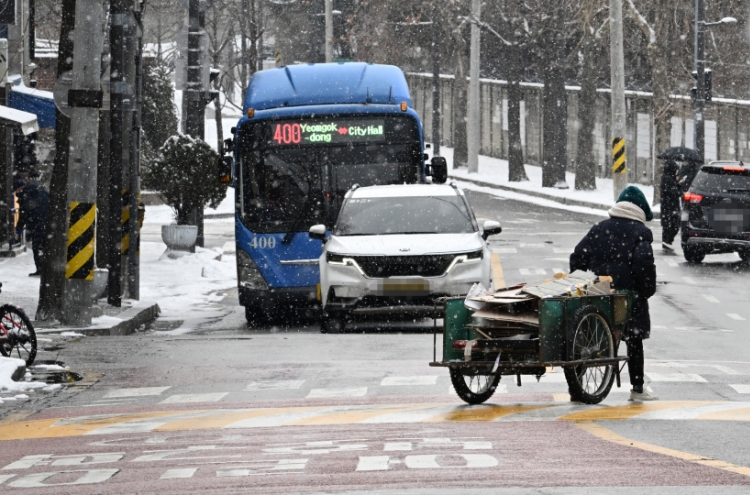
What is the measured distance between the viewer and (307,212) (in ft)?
60.7

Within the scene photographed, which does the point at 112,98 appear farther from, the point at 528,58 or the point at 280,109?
the point at 528,58

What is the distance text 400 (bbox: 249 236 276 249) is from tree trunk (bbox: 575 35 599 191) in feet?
90.3

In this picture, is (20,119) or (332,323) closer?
(332,323)

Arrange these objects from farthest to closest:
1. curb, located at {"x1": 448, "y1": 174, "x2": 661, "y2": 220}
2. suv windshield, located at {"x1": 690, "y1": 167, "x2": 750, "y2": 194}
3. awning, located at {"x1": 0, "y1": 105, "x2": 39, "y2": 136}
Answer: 1. curb, located at {"x1": 448, "y1": 174, "x2": 661, "y2": 220}
2. awning, located at {"x1": 0, "y1": 105, "x2": 39, "y2": 136}
3. suv windshield, located at {"x1": 690, "y1": 167, "x2": 750, "y2": 194}

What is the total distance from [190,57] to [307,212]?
10.4 metres

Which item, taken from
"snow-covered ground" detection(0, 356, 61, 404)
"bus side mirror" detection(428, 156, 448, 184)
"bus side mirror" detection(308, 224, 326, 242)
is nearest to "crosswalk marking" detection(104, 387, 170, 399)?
"snow-covered ground" detection(0, 356, 61, 404)

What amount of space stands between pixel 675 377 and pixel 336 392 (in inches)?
117

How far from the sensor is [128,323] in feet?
62.0

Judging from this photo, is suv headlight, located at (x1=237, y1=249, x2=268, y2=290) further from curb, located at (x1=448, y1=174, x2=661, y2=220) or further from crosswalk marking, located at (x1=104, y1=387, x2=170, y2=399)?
curb, located at (x1=448, y1=174, x2=661, y2=220)

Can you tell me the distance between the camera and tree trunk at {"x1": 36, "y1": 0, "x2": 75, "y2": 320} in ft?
60.8

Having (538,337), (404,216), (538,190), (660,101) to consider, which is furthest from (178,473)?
(538,190)

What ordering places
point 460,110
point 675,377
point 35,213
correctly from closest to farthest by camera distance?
point 675,377, point 35,213, point 460,110

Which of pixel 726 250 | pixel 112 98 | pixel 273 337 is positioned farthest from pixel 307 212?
pixel 726 250

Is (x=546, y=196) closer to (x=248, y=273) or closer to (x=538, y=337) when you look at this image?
(x=248, y=273)
